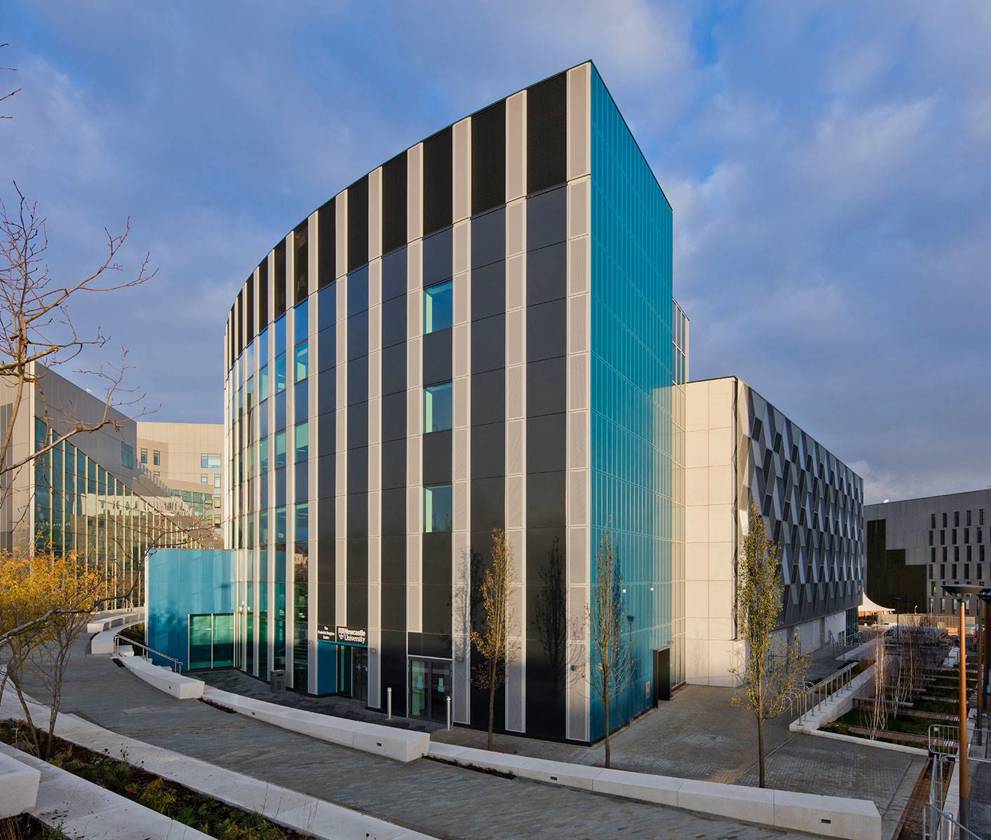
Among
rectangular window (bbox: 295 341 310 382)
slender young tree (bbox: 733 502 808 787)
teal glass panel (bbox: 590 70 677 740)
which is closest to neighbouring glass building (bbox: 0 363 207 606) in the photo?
rectangular window (bbox: 295 341 310 382)

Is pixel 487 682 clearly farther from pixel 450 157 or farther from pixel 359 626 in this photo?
pixel 450 157

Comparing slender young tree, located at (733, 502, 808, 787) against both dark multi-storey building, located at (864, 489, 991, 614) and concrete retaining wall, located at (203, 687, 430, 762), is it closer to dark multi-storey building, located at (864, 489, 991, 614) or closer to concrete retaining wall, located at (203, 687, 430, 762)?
concrete retaining wall, located at (203, 687, 430, 762)

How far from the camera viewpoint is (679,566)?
36750 millimetres

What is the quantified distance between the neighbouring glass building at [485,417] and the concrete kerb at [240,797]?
12.1 m

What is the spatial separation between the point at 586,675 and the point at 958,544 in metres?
110

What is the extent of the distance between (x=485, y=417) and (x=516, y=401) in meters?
1.39

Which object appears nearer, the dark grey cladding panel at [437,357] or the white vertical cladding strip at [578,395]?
the white vertical cladding strip at [578,395]

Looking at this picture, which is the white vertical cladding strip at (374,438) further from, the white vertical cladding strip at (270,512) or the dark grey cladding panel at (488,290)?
the white vertical cladding strip at (270,512)

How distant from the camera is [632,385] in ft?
97.2

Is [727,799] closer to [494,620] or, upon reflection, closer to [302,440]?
[494,620]

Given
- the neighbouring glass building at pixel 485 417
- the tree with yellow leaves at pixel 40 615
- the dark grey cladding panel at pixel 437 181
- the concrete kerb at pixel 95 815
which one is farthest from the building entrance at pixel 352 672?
the concrete kerb at pixel 95 815

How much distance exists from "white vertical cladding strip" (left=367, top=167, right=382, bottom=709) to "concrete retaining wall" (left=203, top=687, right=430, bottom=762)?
8822 millimetres

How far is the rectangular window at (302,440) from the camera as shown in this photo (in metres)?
35.4

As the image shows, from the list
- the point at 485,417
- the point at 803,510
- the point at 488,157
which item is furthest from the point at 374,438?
the point at 803,510
